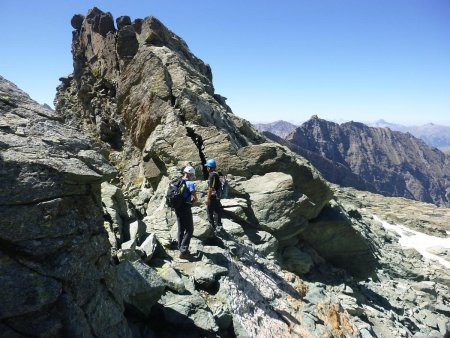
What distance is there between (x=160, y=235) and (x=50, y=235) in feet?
30.5

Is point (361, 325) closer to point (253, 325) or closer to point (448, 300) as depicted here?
point (253, 325)

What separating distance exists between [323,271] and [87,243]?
21.0 m

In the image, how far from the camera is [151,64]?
3075cm

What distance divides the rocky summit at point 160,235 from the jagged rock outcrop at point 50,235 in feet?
0.09

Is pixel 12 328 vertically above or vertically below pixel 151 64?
below

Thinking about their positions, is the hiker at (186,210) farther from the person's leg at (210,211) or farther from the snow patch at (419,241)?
the snow patch at (419,241)

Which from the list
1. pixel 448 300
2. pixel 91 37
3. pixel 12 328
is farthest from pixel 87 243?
pixel 91 37

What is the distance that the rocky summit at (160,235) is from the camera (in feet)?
24.9

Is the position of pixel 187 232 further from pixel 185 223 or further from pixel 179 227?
pixel 179 227

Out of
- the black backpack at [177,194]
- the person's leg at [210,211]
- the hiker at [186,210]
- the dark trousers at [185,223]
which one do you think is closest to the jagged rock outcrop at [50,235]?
the black backpack at [177,194]

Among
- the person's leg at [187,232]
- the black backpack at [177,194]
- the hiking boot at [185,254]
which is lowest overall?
the hiking boot at [185,254]

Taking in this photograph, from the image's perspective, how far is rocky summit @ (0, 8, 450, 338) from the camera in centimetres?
759

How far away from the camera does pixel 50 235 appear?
7680mm

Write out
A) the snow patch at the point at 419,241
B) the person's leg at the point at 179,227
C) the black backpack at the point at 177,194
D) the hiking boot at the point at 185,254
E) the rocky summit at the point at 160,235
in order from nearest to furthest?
the rocky summit at the point at 160,235 < the black backpack at the point at 177,194 < the hiking boot at the point at 185,254 < the person's leg at the point at 179,227 < the snow patch at the point at 419,241
